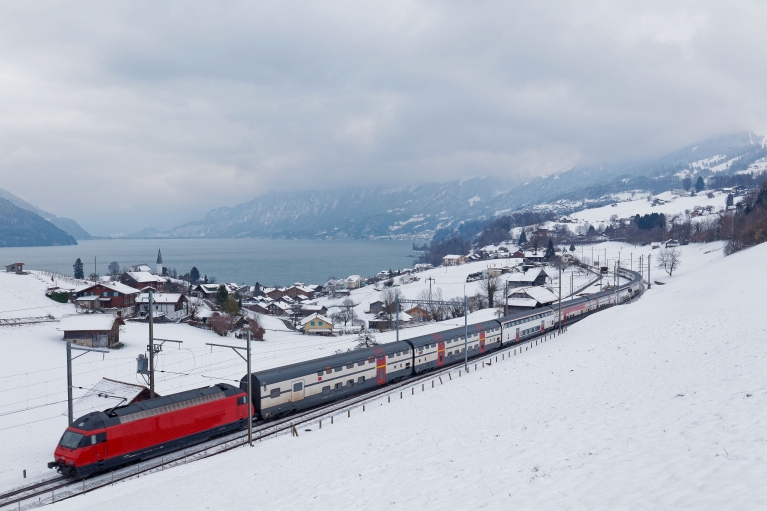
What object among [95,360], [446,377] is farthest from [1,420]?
[446,377]

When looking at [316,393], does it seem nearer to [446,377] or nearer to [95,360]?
[446,377]

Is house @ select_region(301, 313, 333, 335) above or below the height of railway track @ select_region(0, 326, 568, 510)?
below

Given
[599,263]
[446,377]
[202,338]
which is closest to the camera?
[446,377]

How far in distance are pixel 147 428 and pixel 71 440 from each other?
3.22 m

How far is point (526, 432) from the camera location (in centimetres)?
1822

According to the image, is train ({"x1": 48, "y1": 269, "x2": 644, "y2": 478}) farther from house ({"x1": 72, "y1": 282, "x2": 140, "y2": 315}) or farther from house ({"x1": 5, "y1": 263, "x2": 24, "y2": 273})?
house ({"x1": 5, "y1": 263, "x2": 24, "y2": 273})

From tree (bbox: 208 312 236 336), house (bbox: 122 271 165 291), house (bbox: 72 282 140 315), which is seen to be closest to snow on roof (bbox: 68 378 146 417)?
tree (bbox: 208 312 236 336)

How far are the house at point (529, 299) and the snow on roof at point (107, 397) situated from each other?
73.9 metres

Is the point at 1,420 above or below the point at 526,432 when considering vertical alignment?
below

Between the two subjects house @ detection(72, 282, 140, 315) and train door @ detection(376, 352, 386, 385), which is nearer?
train door @ detection(376, 352, 386, 385)

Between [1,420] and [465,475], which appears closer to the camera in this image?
[465,475]

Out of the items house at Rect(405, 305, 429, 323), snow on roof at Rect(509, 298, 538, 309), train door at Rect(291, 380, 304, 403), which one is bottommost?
house at Rect(405, 305, 429, 323)

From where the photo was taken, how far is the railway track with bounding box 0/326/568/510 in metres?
21.1

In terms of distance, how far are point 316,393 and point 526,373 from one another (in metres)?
13.9
